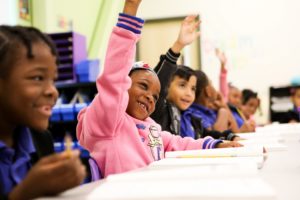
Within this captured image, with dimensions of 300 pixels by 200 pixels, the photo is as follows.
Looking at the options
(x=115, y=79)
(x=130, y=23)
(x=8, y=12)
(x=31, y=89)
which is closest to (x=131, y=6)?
(x=130, y=23)

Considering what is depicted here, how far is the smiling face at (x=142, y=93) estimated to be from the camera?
1.14m

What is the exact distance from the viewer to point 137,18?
0.85m

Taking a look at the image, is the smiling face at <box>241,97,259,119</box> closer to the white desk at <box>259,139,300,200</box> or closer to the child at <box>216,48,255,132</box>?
the child at <box>216,48,255,132</box>

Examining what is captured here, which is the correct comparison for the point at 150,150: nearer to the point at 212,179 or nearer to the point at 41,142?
the point at 41,142

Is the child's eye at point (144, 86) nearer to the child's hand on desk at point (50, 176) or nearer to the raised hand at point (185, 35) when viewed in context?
the raised hand at point (185, 35)

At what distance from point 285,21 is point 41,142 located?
4225 millimetres

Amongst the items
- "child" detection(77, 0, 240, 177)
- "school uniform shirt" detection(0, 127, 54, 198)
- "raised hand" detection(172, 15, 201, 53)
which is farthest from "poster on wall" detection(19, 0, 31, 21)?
"school uniform shirt" detection(0, 127, 54, 198)

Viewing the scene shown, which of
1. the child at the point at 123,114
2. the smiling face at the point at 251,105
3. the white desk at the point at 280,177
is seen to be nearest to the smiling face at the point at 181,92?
the child at the point at 123,114

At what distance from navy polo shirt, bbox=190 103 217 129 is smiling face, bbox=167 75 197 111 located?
0.25m

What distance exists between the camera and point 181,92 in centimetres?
178

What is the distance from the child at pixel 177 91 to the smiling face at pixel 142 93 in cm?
27

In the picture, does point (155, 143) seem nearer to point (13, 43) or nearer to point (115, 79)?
point (115, 79)

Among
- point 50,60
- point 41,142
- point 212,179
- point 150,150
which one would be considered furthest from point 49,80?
point 150,150

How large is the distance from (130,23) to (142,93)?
0.33 meters
